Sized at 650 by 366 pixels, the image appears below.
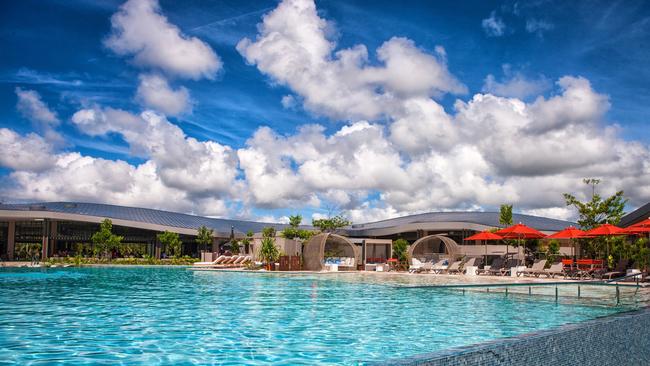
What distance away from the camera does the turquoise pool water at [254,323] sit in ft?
22.4

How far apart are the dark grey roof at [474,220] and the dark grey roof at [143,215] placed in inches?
554

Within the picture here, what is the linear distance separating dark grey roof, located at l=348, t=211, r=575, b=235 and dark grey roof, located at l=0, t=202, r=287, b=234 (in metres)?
14.1

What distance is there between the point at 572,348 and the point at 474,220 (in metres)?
52.2

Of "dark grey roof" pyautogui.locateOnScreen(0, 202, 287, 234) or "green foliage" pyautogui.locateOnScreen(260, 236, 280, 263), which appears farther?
"dark grey roof" pyautogui.locateOnScreen(0, 202, 287, 234)

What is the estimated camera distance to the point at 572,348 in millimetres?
5055

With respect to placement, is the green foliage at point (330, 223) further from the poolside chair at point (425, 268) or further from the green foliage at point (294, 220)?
the poolside chair at point (425, 268)

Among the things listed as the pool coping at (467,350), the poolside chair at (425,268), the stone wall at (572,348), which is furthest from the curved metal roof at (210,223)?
the pool coping at (467,350)

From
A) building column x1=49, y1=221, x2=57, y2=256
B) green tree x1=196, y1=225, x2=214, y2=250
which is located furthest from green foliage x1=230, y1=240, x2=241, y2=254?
building column x1=49, y1=221, x2=57, y2=256

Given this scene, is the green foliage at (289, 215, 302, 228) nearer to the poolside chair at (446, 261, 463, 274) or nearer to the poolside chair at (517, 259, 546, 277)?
the poolside chair at (446, 261, 463, 274)

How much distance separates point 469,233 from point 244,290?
34.7 meters

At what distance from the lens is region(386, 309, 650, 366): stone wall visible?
3916 mm

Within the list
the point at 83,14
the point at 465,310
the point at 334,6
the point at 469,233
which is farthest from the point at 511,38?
the point at 469,233

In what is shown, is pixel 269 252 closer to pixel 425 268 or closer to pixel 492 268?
pixel 425 268

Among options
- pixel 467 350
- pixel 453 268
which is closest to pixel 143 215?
pixel 453 268
